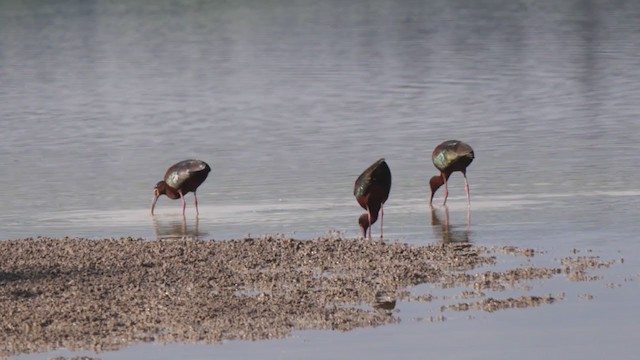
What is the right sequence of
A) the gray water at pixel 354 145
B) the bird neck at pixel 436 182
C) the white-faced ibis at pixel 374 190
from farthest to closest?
1. the bird neck at pixel 436 182
2. the white-faced ibis at pixel 374 190
3. the gray water at pixel 354 145

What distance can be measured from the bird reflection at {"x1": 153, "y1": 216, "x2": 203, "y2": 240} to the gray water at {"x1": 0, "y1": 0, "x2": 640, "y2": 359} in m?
0.07

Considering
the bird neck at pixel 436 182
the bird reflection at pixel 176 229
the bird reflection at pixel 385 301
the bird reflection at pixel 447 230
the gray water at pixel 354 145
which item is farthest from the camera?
the bird neck at pixel 436 182

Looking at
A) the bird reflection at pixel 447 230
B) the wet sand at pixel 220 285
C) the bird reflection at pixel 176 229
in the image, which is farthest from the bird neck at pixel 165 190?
the bird reflection at pixel 447 230

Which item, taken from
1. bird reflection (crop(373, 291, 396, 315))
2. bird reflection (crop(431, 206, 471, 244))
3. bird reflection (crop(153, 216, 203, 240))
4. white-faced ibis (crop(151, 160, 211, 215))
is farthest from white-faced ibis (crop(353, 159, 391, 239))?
bird reflection (crop(373, 291, 396, 315))

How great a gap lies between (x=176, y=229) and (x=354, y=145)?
24.4ft

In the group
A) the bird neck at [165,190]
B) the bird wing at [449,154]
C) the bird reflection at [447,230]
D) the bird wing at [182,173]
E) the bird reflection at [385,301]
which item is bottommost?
the bird reflection at [385,301]

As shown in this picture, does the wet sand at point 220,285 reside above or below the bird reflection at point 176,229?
below

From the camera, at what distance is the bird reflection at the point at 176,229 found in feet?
56.3

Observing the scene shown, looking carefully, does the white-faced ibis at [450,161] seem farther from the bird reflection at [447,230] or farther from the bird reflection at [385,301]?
the bird reflection at [385,301]

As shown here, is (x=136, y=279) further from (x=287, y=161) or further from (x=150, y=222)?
(x=287, y=161)

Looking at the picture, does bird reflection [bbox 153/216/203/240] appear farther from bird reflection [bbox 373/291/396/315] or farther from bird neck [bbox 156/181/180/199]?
bird reflection [bbox 373/291/396/315]

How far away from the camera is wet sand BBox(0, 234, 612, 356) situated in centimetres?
1224

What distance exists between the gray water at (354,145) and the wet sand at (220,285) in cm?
33

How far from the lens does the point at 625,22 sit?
5844 centimetres
